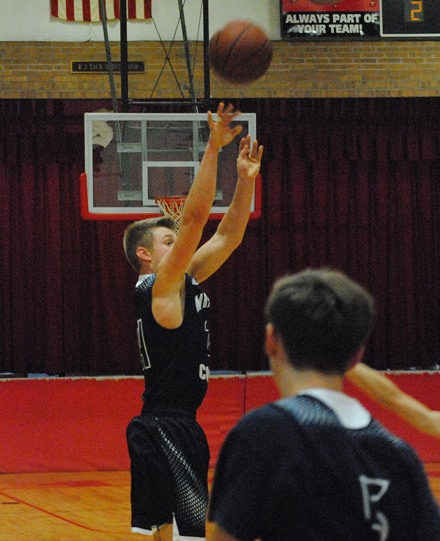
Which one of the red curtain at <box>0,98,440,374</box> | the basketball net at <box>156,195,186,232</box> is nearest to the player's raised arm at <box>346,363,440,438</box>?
the basketball net at <box>156,195,186,232</box>

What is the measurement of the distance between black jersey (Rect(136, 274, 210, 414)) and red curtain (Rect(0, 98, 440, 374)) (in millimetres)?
8575

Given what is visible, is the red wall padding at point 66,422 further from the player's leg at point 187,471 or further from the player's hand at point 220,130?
the player's hand at point 220,130

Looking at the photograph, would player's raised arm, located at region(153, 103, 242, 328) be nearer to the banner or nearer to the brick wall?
the banner

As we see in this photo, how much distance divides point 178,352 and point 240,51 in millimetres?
2798

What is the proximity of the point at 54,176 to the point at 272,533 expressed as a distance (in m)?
11.3

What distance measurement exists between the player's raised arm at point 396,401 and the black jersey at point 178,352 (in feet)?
5.21

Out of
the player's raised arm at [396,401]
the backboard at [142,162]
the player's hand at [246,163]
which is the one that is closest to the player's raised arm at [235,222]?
the player's hand at [246,163]

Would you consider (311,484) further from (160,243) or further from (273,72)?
(273,72)

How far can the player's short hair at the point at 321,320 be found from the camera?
174 centimetres

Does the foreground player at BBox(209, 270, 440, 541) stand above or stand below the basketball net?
below

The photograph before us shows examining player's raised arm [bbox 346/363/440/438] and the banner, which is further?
the banner

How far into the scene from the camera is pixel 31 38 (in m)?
11.8

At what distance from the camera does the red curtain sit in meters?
12.6

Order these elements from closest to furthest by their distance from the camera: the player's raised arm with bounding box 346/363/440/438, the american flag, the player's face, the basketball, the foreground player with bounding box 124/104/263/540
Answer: the player's raised arm with bounding box 346/363/440/438 → the foreground player with bounding box 124/104/263/540 → the player's face → the basketball → the american flag
